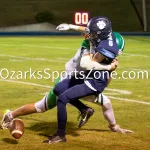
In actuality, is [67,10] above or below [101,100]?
below

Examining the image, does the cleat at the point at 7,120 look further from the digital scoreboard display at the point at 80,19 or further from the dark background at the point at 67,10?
the dark background at the point at 67,10

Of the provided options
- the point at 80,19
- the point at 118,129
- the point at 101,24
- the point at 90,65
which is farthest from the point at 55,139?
the point at 80,19

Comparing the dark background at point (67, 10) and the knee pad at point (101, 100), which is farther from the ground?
the knee pad at point (101, 100)

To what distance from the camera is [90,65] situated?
21.4ft

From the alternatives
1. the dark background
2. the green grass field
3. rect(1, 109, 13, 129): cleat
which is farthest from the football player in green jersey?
the dark background

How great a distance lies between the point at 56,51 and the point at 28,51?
125 cm

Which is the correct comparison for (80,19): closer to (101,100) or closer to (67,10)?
(67,10)

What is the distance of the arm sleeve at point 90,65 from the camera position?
21.5 ft

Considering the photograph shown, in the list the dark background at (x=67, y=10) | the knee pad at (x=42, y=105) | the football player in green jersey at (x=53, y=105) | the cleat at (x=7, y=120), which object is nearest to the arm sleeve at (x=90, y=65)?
the football player in green jersey at (x=53, y=105)

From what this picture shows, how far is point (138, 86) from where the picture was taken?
40.3ft

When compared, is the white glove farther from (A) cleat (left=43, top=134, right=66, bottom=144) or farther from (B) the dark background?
(B) the dark background

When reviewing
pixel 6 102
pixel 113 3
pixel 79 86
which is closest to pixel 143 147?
pixel 79 86

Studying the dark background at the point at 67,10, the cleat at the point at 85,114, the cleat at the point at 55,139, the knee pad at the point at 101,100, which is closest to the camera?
the cleat at the point at 55,139

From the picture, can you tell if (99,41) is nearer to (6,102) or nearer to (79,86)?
(79,86)
